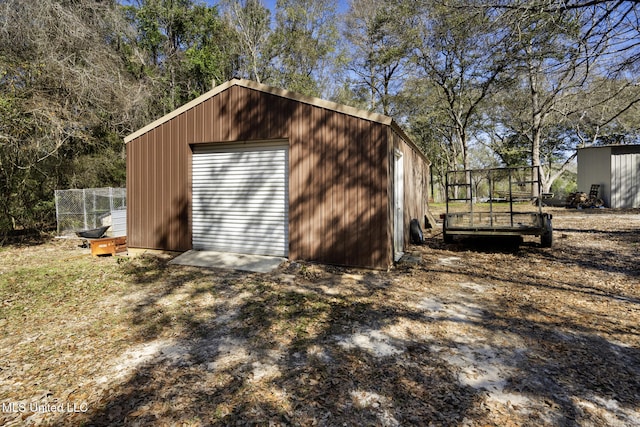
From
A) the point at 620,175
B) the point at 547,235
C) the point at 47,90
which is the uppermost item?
the point at 47,90

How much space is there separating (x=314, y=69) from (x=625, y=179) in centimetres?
1872

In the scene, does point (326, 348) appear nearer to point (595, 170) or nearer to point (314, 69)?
point (314, 69)

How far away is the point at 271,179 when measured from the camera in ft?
22.3

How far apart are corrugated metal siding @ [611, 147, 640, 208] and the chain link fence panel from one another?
23.0 meters

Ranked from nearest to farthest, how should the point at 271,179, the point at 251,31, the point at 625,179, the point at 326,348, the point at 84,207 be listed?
the point at 326,348 → the point at 271,179 → the point at 84,207 → the point at 625,179 → the point at 251,31

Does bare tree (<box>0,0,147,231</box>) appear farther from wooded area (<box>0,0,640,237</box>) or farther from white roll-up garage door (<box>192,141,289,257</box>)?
white roll-up garage door (<box>192,141,289,257</box>)

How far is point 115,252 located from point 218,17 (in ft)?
60.2

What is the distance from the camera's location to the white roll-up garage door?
6.77 metres

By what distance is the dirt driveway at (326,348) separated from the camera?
2367mm

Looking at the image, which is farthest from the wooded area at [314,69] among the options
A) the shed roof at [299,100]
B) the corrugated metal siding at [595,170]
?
the corrugated metal siding at [595,170]

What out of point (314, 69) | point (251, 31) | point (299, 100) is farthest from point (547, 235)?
point (251, 31)

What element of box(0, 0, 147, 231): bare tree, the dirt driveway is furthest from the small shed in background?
box(0, 0, 147, 231): bare tree

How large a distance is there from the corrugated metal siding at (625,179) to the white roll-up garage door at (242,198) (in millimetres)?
19268

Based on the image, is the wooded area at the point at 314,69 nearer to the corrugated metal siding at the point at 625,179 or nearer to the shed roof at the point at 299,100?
the shed roof at the point at 299,100
